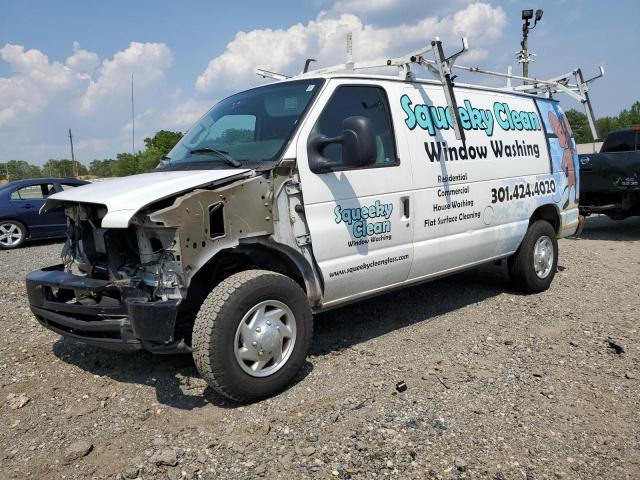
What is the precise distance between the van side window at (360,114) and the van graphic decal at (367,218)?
0.33 metres

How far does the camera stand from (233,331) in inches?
131

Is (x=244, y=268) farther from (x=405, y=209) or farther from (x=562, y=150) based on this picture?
(x=562, y=150)

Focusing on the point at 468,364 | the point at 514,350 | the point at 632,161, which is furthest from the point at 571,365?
the point at 632,161

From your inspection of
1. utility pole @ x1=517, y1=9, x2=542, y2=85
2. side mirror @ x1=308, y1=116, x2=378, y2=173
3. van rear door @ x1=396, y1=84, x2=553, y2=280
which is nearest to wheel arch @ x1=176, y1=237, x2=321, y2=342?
side mirror @ x1=308, y1=116, x2=378, y2=173

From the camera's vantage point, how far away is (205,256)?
3289mm

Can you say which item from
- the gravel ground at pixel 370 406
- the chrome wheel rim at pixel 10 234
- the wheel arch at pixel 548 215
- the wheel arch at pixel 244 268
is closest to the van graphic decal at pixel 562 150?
the wheel arch at pixel 548 215

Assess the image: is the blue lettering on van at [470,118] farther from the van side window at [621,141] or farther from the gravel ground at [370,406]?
the van side window at [621,141]

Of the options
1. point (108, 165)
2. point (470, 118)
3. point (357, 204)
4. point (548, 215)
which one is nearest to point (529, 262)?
point (548, 215)

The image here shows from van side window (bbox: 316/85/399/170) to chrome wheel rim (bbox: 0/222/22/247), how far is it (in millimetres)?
9495

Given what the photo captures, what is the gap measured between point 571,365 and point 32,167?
200 ft

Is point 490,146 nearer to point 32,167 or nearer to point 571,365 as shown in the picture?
point 571,365

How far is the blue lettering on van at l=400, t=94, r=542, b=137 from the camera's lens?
4570 mm

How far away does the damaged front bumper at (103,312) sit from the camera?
10.5 ft

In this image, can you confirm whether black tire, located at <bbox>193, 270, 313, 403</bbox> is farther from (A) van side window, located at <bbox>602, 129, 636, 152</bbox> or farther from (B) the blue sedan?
(A) van side window, located at <bbox>602, 129, 636, 152</bbox>
